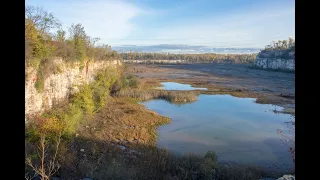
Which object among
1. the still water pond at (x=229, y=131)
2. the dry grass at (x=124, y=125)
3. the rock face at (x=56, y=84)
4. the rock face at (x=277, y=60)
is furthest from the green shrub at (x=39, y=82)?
the rock face at (x=277, y=60)

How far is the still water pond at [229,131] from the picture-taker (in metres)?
11.2

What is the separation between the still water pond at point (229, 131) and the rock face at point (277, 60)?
120 ft

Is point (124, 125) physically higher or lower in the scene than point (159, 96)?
lower

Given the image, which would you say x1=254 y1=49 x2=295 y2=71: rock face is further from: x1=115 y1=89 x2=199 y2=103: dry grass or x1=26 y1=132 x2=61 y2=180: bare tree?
x1=26 y1=132 x2=61 y2=180: bare tree

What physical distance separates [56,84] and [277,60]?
56690mm

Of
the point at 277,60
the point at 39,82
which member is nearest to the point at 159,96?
the point at 39,82

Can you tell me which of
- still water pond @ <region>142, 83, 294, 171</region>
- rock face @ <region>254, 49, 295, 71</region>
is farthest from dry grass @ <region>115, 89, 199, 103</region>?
rock face @ <region>254, 49, 295, 71</region>

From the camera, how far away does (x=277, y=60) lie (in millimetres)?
59844

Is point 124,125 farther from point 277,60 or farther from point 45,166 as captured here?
point 277,60

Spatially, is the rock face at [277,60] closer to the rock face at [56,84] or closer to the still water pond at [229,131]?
the still water pond at [229,131]

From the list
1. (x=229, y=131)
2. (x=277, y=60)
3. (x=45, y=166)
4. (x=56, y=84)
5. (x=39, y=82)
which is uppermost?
(x=277, y=60)

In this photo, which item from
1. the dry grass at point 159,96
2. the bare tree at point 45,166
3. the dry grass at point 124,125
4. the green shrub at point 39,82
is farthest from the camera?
the dry grass at point 159,96

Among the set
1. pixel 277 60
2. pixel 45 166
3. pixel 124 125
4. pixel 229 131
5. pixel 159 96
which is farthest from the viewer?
pixel 277 60
